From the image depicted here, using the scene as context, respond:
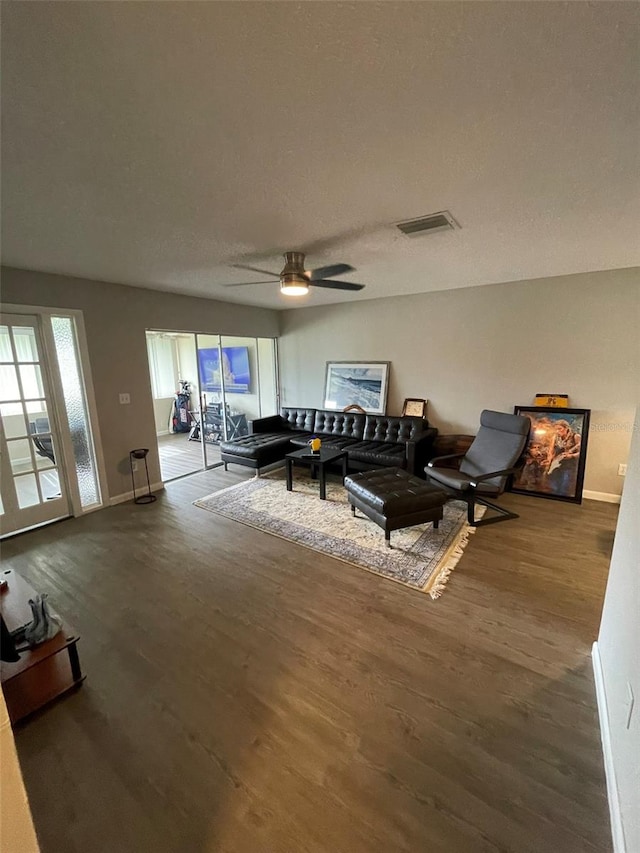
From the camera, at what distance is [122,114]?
1.24m

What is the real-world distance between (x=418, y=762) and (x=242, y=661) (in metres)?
0.96

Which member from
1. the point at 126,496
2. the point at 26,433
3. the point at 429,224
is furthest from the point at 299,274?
the point at 126,496

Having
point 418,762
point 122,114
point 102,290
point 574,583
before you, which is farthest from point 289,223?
point 574,583

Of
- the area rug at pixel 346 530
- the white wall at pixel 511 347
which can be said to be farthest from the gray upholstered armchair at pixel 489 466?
the white wall at pixel 511 347

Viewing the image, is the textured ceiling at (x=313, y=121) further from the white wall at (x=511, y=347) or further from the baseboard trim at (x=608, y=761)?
the baseboard trim at (x=608, y=761)

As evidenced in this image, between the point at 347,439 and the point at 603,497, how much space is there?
9.97 ft

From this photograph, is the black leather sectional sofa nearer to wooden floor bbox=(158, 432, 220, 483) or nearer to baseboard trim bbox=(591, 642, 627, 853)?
wooden floor bbox=(158, 432, 220, 483)

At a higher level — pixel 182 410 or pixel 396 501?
pixel 182 410

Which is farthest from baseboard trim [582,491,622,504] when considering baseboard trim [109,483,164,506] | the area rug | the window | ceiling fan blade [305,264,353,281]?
the window

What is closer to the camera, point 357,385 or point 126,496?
point 126,496

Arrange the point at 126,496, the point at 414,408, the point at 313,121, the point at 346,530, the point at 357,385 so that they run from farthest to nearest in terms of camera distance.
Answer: the point at 357,385 < the point at 414,408 < the point at 126,496 < the point at 346,530 < the point at 313,121

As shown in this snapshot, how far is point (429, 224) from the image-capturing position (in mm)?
2266

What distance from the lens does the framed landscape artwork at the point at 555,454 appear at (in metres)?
3.77

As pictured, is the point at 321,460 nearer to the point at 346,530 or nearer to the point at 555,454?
the point at 346,530
